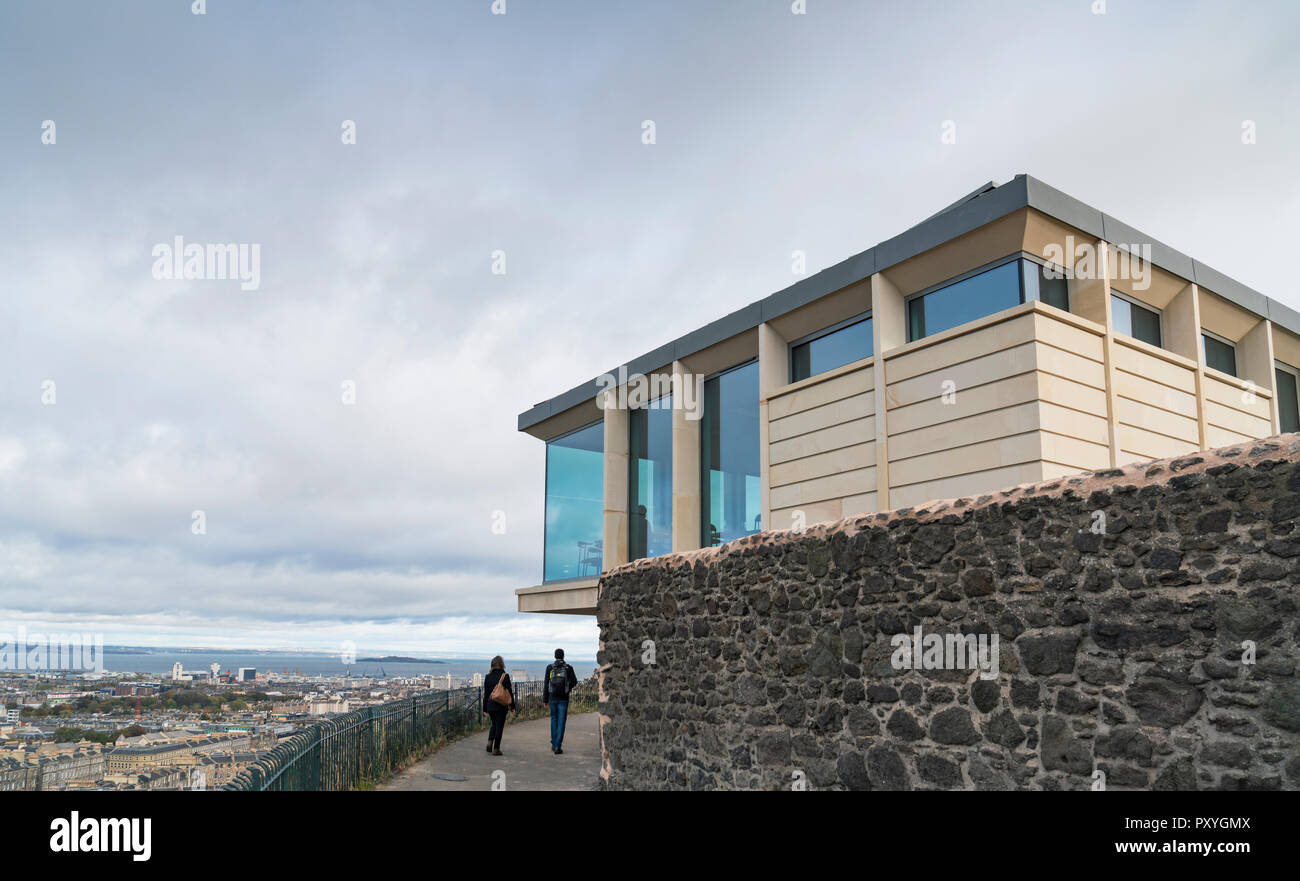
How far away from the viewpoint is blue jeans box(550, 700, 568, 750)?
15438mm

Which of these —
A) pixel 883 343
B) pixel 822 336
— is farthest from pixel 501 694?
pixel 883 343

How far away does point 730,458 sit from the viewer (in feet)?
51.1

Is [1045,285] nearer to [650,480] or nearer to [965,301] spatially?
[965,301]

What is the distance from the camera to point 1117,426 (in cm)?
1123

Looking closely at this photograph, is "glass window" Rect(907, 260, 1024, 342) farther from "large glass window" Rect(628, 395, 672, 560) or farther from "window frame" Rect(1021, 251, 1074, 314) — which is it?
"large glass window" Rect(628, 395, 672, 560)

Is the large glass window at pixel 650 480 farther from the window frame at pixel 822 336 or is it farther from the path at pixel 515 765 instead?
the path at pixel 515 765

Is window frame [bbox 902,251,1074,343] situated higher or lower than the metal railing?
higher

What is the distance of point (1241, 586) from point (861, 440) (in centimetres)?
762

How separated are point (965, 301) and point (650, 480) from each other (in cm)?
733

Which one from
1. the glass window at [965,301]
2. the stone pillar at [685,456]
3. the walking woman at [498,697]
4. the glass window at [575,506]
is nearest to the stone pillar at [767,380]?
the stone pillar at [685,456]

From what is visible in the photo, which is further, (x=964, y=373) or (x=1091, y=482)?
(x=964, y=373)

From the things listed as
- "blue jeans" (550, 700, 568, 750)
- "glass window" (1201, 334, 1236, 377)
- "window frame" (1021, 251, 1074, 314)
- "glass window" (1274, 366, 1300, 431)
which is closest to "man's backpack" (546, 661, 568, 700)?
"blue jeans" (550, 700, 568, 750)

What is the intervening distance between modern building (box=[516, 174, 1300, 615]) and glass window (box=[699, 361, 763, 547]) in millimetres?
34
